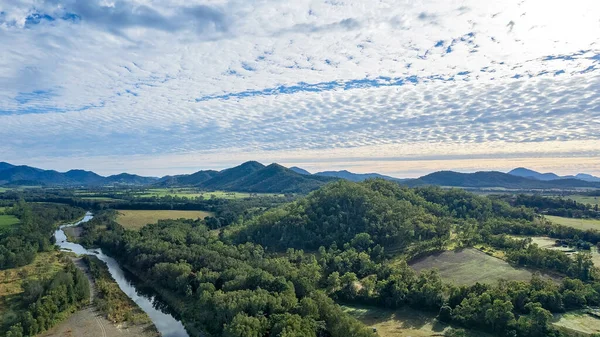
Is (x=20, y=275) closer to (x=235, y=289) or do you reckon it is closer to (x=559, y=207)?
(x=235, y=289)

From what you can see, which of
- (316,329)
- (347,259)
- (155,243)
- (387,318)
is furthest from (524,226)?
(155,243)

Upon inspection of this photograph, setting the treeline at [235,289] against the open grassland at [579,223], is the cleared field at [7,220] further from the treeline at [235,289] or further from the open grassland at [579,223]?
the open grassland at [579,223]

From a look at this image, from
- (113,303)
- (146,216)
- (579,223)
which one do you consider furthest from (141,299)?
(579,223)

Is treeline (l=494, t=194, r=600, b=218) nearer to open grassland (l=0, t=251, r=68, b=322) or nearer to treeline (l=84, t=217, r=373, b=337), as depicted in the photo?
treeline (l=84, t=217, r=373, b=337)

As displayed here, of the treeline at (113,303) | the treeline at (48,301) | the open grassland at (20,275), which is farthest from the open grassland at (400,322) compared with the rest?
the open grassland at (20,275)

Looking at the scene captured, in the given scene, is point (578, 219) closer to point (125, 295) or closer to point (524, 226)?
point (524, 226)

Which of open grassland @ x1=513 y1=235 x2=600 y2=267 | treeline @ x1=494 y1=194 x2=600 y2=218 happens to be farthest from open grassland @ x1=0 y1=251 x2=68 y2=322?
treeline @ x1=494 y1=194 x2=600 y2=218
